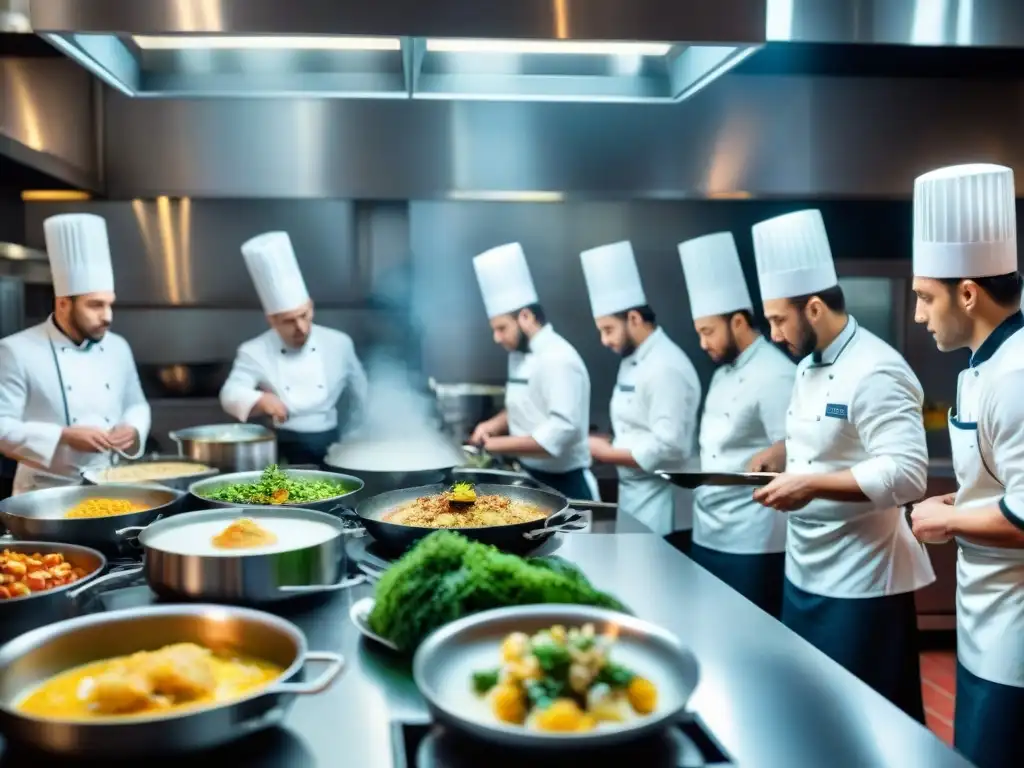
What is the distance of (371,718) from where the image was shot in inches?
41.7

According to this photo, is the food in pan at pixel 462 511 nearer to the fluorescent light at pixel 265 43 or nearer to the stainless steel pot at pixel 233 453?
the stainless steel pot at pixel 233 453

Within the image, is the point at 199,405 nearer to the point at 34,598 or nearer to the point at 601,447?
the point at 601,447

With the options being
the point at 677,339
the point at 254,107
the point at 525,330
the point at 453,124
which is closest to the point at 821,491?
the point at 525,330

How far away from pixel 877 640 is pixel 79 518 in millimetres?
2040

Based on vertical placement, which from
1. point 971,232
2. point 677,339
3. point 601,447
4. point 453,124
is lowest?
point 601,447

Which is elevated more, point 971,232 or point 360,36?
point 360,36

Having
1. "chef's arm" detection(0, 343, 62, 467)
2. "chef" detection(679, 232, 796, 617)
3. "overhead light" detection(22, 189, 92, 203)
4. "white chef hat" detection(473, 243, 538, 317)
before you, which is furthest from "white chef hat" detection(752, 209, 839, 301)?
"overhead light" detection(22, 189, 92, 203)

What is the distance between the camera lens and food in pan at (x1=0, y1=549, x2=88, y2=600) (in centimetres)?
132

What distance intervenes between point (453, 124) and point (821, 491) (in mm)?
2993

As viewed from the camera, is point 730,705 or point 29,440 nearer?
point 730,705

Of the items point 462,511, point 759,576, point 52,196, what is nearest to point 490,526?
point 462,511

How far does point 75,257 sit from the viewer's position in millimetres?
3105

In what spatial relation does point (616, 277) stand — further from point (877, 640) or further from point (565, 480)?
point (877, 640)

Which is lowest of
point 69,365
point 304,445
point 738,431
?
point 304,445
